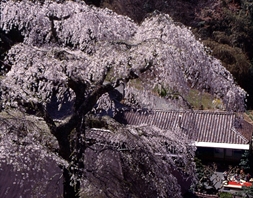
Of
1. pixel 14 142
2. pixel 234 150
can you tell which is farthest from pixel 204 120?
pixel 14 142

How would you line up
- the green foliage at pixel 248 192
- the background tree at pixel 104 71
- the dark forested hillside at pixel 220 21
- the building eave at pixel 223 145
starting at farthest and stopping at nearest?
1. the dark forested hillside at pixel 220 21
2. the building eave at pixel 223 145
3. the green foliage at pixel 248 192
4. the background tree at pixel 104 71

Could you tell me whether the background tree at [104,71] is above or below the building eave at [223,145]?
above

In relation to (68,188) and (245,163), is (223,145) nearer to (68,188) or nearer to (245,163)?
(245,163)

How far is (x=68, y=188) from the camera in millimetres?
3754

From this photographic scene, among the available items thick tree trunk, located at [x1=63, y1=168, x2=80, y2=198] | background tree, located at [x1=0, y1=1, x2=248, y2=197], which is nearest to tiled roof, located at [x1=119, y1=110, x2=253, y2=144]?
background tree, located at [x1=0, y1=1, x2=248, y2=197]

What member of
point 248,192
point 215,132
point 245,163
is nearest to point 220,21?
point 215,132

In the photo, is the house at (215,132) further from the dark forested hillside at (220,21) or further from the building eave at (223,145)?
the dark forested hillside at (220,21)

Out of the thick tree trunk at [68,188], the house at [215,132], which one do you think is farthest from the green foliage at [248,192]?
the thick tree trunk at [68,188]

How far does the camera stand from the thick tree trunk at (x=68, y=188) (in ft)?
12.1

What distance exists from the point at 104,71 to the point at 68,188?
4.08ft

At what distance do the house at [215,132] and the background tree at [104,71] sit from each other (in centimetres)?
572

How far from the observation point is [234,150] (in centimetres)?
1051

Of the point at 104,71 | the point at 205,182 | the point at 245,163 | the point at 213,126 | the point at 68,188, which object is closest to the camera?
the point at 104,71

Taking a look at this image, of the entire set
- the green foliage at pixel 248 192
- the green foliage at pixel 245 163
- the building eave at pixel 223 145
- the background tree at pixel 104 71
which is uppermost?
the background tree at pixel 104 71
